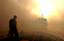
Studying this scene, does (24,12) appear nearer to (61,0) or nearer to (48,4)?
(48,4)

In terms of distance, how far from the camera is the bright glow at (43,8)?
169 cm

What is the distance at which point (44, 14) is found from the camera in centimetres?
170

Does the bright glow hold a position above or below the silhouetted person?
above

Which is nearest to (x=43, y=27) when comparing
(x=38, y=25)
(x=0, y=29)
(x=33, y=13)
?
(x=38, y=25)

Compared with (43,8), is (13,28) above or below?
below

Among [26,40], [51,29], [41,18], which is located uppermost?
[41,18]

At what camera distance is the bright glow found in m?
1.69

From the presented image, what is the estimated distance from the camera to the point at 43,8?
169 cm

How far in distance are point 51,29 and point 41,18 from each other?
167 millimetres

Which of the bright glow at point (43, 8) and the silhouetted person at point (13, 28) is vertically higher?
the bright glow at point (43, 8)

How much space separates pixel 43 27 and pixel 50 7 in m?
0.24

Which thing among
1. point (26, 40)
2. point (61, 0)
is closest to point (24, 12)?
point (26, 40)

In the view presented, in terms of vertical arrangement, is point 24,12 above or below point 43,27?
above

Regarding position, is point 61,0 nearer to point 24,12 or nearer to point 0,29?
point 24,12
